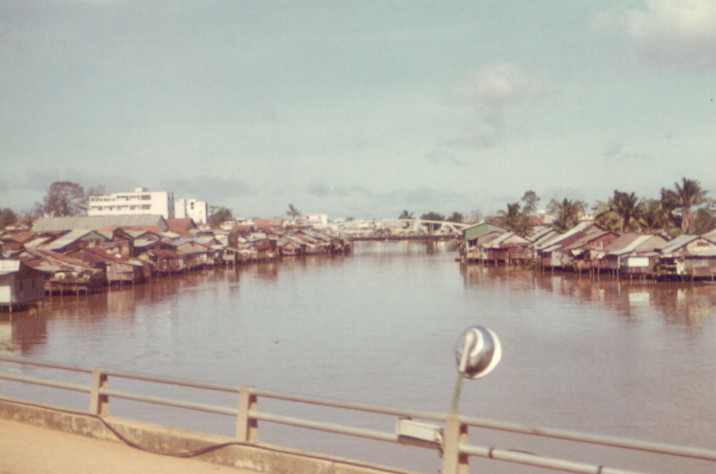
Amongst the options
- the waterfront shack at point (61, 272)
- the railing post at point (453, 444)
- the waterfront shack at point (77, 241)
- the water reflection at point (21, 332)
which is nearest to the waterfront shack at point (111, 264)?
the waterfront shack at point (77, 241)

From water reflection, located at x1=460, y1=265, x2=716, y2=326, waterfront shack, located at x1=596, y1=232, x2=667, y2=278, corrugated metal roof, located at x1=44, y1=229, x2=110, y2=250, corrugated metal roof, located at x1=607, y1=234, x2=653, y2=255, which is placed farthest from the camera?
corrugated metal roof, located at x1=44, y1=229, x2=110, y2=250

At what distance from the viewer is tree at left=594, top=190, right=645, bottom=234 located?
76.5 meters

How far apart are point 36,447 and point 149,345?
2529 centimetres

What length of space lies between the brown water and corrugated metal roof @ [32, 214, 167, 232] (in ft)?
170

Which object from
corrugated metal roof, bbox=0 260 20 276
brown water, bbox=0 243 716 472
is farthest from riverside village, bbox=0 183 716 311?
brown water, bbox=0 243 716 472

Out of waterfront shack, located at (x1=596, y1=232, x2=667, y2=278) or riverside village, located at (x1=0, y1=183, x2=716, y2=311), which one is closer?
riverside village, located at (x1=0, y1=183, x2=716, y2=311)

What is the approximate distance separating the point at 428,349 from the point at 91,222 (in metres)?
90.9

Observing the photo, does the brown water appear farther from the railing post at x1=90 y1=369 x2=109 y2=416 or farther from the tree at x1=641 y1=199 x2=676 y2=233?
the tree at x1=641 y1=199 x2=676 y2=233

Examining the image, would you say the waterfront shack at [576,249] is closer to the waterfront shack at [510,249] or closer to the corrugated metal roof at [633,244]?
the corrugated metal roof at [633,244]

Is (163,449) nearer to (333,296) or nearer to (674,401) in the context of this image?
(674,401)

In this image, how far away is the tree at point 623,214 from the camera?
76500 mm

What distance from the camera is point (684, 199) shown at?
7425cm

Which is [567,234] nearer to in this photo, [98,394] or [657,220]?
[657,220]

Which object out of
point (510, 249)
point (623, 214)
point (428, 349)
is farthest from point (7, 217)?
point (428, 349)
